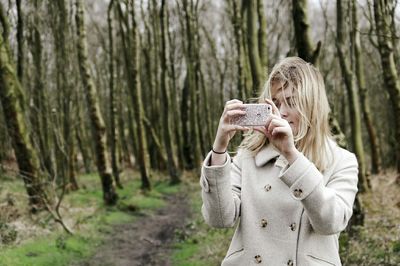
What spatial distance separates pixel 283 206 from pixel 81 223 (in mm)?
8713

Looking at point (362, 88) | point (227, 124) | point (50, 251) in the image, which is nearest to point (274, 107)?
point (227, 124)

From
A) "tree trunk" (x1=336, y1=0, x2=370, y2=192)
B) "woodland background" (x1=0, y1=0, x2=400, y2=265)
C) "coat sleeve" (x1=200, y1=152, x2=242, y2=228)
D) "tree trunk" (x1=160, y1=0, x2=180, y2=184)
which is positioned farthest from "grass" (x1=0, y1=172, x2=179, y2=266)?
"tree trunk" (x1=336, y1=0, x2=370, y2=192)

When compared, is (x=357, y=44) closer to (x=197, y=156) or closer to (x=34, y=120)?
(x=197, y=156)

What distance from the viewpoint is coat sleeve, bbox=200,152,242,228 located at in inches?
94.2

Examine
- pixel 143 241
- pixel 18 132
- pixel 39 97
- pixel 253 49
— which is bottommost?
pixel 143 241

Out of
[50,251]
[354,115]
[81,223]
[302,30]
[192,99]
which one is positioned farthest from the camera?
[192,99]

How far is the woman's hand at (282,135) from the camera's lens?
7.07ft

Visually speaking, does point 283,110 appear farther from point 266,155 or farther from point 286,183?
point 286,183

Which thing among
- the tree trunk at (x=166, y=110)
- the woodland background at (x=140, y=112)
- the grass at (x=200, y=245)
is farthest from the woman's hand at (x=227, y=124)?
the tree trunk at (x=166, y=110)

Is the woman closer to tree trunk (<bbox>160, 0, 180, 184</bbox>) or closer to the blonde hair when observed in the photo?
the blonde hair

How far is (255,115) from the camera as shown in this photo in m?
2.26

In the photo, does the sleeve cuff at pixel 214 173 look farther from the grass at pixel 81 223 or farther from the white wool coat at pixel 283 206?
the grass at pixel 81 223

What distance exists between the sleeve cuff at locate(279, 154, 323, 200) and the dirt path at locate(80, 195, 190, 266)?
632 centimetres

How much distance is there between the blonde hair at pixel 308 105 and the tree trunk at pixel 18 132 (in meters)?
7.64
